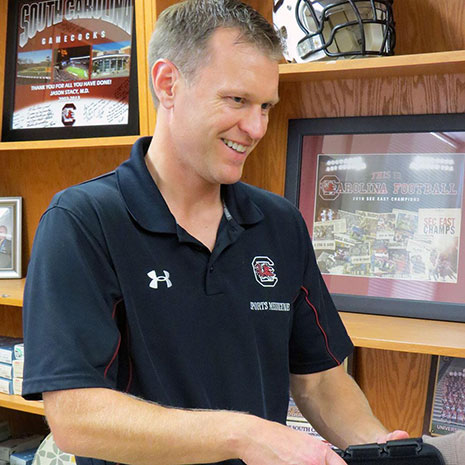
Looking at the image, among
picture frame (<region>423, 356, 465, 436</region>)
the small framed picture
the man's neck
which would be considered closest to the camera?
the man's neck

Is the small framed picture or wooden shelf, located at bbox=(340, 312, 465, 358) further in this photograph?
the small framed picture

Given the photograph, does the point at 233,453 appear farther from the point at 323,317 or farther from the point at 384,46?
the point at 384,46

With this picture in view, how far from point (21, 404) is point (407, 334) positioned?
121 centimetres

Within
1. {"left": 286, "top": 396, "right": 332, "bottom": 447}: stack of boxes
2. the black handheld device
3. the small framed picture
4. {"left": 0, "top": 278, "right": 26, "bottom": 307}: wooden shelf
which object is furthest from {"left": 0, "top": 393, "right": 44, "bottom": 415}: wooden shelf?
the black handheld device

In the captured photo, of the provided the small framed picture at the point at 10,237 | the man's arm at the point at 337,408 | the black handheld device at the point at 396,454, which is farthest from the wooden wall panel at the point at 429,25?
the small framed picture at the point at 10,237

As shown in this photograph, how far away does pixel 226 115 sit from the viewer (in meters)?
1.22

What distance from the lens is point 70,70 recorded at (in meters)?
2.27

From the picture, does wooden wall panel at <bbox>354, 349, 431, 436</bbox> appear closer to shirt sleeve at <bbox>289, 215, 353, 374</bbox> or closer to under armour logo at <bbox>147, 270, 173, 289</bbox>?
shirt sleeve at <bbox>289, 215, 353, 374</bbox>

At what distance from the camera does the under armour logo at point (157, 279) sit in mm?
1177

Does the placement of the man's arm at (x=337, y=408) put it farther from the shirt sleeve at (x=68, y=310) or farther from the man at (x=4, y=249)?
the man at (x=4, y=249)

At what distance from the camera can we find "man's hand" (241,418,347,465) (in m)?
0.96

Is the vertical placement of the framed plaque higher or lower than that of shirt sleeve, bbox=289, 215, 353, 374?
higher

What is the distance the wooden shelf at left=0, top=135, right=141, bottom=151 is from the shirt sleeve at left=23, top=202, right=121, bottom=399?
0.90 metres

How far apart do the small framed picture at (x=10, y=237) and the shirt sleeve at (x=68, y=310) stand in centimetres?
140
